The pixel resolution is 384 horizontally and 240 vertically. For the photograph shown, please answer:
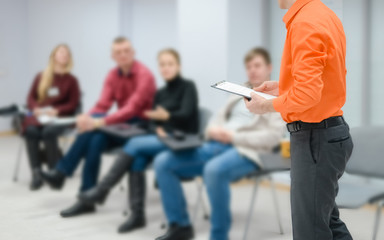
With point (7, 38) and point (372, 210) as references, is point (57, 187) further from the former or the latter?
point (372, 210)

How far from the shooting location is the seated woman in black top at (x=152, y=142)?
97.7 inches

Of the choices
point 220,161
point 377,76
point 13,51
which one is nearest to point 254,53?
point 220,161

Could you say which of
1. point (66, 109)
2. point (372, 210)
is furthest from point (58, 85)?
point (372, 210)

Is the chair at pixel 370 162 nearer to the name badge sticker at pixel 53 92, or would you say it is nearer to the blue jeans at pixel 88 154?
the blue jeans at pixel 88 154

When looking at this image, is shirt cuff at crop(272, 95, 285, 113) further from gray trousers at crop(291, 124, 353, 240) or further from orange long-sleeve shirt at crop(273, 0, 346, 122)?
gray trousers at crop(291, 124, 353, 240)

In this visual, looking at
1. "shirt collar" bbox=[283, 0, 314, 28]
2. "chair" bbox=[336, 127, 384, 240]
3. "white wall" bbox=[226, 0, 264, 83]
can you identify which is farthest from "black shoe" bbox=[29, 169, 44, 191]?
"shirt collar" bbox=[283, 0, 314, 28]

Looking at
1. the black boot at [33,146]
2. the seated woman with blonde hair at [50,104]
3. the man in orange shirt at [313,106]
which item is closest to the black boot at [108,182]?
the seated woman with blonde hair at [50,104]

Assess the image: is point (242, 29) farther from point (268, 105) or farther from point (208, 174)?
point (268, 105)

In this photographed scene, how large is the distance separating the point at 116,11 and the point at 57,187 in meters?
2.08

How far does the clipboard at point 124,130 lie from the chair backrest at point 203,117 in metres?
0.29

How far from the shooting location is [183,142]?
7.42 ft

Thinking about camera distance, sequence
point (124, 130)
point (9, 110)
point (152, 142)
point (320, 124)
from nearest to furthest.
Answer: point (320, 124), point (152, 142), point (124, 130), point (9, 110)

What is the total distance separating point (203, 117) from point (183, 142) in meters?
0.25

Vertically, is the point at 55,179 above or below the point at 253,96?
below
